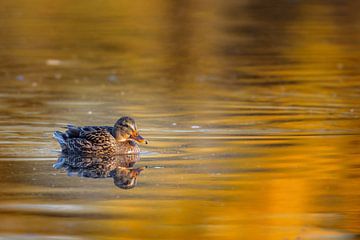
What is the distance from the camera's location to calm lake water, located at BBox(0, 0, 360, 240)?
8469 mm

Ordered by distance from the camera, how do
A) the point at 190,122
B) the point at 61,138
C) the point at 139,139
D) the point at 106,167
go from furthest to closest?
the point at 190,122 < the point at 139,139 < the point at 61,138 < the point at 106,167

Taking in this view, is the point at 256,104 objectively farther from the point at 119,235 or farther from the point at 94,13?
the point at 94,13

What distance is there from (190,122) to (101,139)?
6.35 ft

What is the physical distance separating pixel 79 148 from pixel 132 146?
530mm

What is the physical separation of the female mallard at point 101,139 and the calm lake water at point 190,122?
0.21m

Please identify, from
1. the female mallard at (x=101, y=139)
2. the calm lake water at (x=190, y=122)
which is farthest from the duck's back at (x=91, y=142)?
the calm lake water at (x=190, y=122)

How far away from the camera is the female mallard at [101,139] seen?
1109 cm

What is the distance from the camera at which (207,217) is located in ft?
27.8

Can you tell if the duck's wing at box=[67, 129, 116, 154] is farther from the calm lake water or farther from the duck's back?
the calm lake water

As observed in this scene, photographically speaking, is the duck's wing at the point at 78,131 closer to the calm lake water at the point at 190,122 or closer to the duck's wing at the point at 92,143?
the duck's wing at the point at 92,143

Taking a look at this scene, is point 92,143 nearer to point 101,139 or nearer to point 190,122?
point 101,139

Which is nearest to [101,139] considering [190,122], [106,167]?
[106,167]

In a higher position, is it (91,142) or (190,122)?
(190,122)

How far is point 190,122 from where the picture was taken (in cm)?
1285
